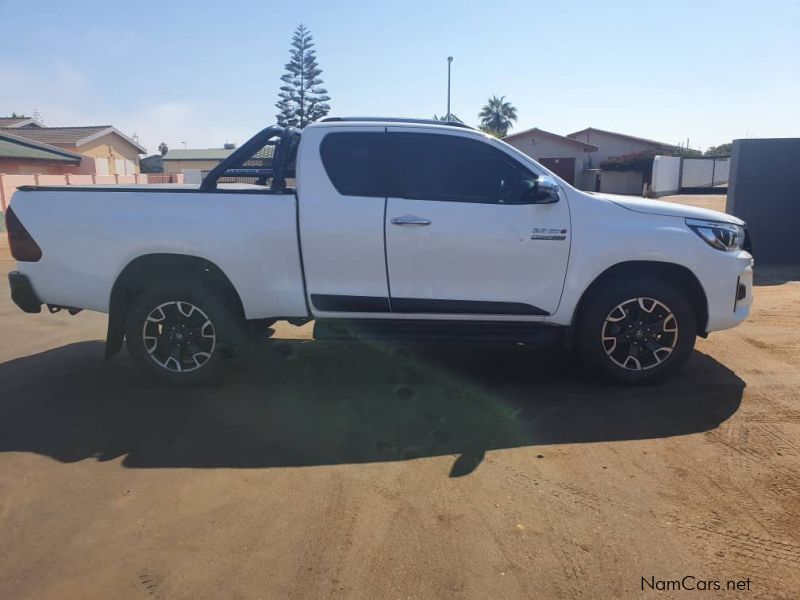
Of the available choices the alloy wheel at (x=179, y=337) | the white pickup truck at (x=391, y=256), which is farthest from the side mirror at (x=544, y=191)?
the alloy wheel at (x=179, y=337)

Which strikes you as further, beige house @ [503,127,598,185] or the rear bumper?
beige house @ [503,127,598,185]

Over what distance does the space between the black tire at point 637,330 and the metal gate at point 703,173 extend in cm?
4030

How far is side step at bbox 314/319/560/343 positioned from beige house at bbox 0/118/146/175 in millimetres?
39778

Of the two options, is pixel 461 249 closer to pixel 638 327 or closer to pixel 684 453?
pixel 638 327

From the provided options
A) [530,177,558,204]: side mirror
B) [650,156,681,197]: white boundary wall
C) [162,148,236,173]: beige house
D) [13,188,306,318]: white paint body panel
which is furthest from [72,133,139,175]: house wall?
[530,177,558,204]: side mirror

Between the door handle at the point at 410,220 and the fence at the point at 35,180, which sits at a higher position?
the fence at the point at 35,180

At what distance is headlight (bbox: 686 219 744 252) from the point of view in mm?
4992

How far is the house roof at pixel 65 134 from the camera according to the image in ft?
136

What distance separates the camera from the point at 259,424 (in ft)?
14.9

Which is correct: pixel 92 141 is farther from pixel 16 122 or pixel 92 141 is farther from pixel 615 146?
pixel 615 146

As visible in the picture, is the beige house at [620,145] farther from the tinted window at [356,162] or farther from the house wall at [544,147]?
the tinted window at [356,162]

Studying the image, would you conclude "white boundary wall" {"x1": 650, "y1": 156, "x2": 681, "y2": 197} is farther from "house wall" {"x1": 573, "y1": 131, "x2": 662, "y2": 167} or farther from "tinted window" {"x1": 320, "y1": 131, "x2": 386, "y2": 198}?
"tinted window" {"x1": 320, "y1": 131, "x2": 386, "y2": 198}

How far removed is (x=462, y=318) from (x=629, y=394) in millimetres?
1433

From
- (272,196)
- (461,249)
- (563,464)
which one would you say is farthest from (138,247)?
(563,464)
